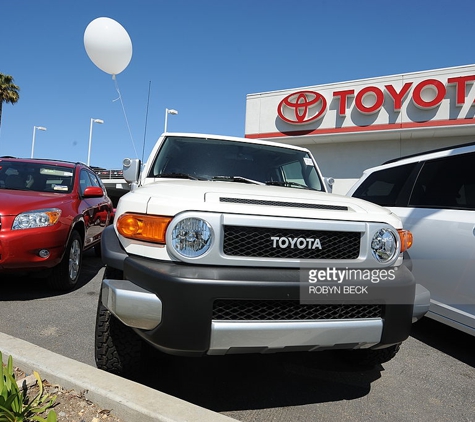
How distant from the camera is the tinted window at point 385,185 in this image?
3.89 m

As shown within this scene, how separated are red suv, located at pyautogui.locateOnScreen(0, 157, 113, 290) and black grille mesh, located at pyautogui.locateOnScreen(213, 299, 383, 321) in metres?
2.70

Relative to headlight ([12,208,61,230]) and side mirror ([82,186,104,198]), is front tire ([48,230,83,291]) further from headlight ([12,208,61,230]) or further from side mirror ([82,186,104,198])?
side mirror ([82,186,104,198])

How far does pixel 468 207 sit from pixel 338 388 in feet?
5.73

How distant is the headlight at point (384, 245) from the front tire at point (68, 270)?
130 inches

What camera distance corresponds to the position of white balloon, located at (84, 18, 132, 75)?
7.84 meters

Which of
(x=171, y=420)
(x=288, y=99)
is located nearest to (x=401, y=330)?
(x=171, y=420)

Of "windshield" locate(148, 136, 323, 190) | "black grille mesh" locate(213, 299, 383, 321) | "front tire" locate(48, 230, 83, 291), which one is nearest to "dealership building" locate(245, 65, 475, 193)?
"windshield" locate(148, 136, 323, 190)

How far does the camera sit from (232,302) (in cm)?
184

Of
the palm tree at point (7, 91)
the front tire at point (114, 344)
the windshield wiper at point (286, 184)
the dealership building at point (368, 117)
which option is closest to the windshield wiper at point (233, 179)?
the windshield wiper at point (286, 184)

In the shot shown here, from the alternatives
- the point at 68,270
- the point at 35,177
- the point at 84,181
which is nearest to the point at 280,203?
the point at 68,270

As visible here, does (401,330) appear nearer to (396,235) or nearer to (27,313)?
(396,235)

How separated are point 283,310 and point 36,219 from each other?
9.69 ft

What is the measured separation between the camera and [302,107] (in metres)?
14.2

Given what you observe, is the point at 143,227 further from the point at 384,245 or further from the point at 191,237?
the point at 384,245
